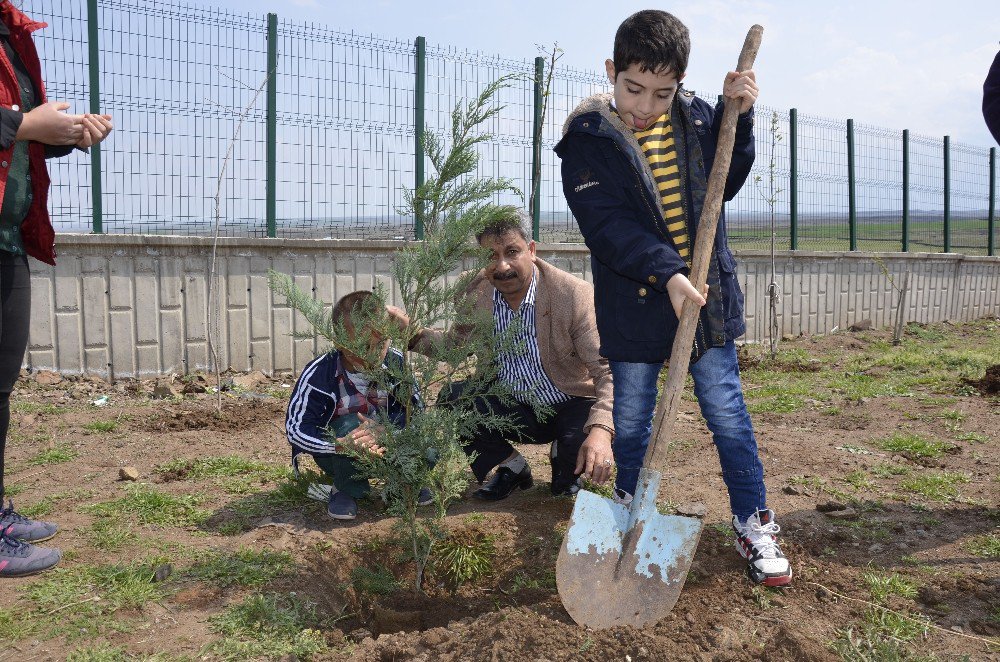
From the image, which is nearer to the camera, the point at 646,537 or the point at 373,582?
the point at 646,537

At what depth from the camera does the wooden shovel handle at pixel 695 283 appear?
2.51 m

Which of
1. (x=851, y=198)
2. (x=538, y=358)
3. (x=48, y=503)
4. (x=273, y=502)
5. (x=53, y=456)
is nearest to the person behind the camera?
(x=48, y=503)

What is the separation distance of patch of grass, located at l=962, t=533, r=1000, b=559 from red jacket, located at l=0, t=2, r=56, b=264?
3548 mm

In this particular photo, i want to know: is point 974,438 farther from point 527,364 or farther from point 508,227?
point 508,227

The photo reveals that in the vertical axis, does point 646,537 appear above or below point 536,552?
above

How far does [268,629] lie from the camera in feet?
8.20

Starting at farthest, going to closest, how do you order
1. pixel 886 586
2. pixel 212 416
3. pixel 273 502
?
pixel 212 416, pixel 273 502, pixel 886 586

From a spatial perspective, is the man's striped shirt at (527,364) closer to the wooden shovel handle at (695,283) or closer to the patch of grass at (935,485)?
the wooden shovel handle at (695,283)

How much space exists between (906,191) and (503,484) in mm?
10496

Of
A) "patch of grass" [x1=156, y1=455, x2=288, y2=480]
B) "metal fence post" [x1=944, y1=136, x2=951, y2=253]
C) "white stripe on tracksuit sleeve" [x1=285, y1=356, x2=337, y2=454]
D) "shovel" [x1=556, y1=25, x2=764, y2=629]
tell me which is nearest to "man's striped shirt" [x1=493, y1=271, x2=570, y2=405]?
"white stripe on tracksuit sleeve" [x1=285, y1=356, x2=337, y2=454]

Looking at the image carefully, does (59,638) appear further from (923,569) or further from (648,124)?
(923,569)

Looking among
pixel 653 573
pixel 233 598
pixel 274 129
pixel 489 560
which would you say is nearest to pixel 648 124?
pixel 653 573

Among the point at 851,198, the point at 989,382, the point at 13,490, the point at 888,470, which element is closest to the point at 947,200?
the point at 851,198

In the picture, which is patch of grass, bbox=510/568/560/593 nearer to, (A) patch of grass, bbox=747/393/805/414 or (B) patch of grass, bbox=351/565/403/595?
(B) patch of grass, bbox=351/565/403/595
